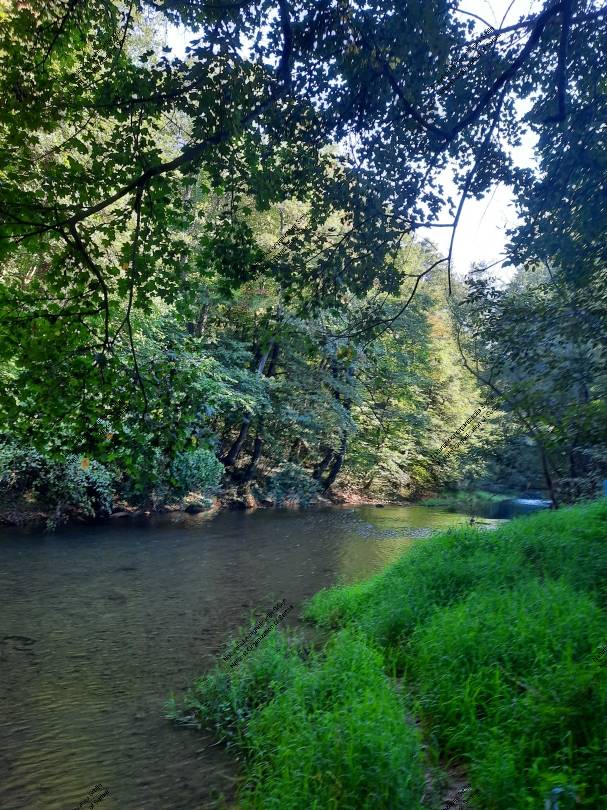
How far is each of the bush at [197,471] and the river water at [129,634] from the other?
2.05 m

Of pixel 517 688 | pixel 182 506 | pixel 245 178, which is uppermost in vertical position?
pixel 245 178

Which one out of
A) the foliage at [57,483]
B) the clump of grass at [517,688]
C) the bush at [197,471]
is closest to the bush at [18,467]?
the foliage at [57,483]

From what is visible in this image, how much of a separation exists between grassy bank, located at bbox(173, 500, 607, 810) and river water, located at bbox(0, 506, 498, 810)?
25.7 inches

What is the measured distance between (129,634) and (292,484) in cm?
1768

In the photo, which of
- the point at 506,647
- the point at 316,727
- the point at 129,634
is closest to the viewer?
the point at 316,727

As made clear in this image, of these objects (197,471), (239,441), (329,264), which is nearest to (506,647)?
(329,264)

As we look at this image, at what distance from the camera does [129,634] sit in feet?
26.8

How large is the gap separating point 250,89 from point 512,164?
3.36m

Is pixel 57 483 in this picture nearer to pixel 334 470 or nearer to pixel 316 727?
pixel 316 727

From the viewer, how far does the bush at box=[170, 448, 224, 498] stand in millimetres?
19844

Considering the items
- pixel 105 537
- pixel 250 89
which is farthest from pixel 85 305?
pixel 105 537

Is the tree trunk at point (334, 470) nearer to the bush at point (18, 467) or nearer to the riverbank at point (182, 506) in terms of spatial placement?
the riverbank at point (182, 506)

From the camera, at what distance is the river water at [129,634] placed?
15.5 feet

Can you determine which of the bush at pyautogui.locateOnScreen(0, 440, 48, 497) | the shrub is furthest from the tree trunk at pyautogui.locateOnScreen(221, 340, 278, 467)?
the bush at pyautogui.locateOnScreen(0, 440, 48, 497)
